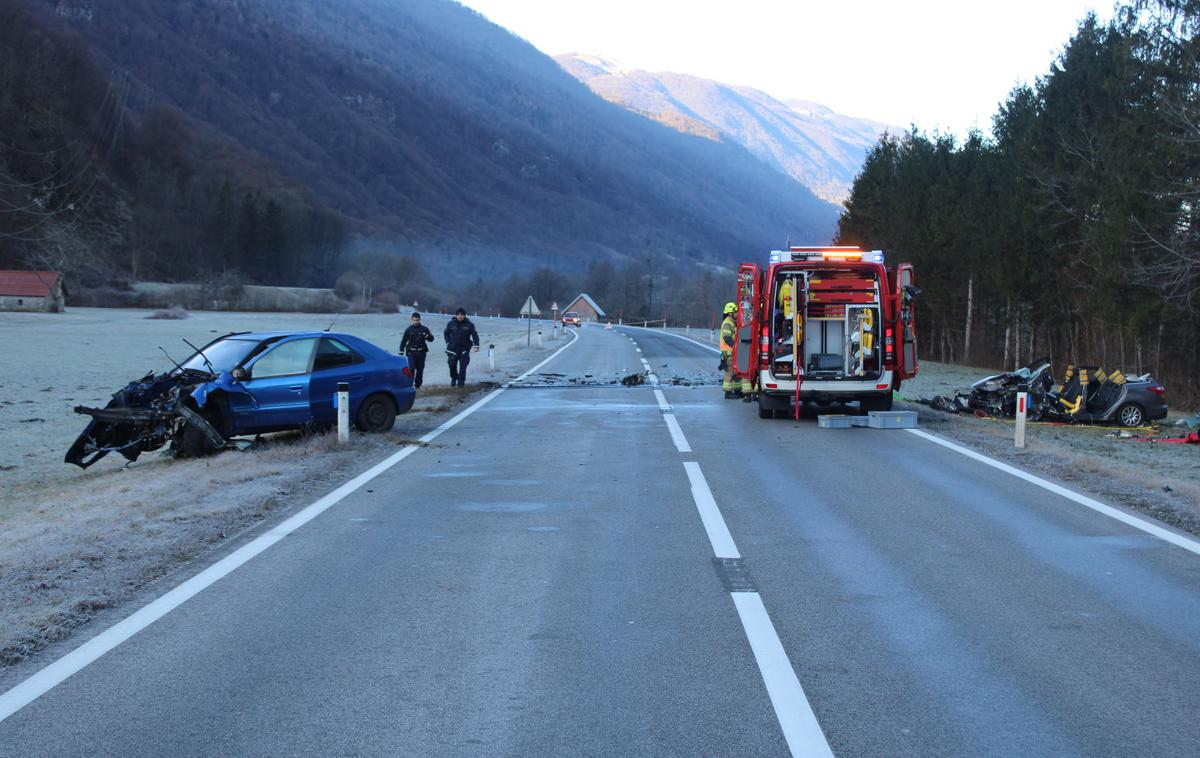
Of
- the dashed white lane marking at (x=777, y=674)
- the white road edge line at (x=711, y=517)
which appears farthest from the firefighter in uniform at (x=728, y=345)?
the dashed white lane marking at (x=777, y=674)

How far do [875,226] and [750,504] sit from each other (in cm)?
4635

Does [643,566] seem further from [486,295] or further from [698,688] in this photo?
[486,295]

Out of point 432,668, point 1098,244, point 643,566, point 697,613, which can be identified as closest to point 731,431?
point 643,566

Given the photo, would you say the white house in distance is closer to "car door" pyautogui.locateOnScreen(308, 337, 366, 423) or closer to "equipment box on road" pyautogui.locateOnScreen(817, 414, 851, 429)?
"equipment box on road" pyautogui.locateOnScreen(817, 414, 851, 429)

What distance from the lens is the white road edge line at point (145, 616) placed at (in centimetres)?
511

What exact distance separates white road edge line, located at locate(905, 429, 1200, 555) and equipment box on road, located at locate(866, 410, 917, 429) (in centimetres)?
253

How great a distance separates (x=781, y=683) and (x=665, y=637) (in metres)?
0.90

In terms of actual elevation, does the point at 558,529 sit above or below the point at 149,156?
below

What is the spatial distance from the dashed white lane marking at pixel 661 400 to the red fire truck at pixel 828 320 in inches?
104

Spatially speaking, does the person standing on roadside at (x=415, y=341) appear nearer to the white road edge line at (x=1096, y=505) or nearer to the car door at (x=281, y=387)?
the car door at (x=281, y=387)

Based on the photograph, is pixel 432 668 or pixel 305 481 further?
pixel 305 481

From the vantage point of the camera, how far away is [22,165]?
102812 mm

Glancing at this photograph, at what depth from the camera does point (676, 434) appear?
54.1ft

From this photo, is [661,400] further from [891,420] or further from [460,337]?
[891,420]
